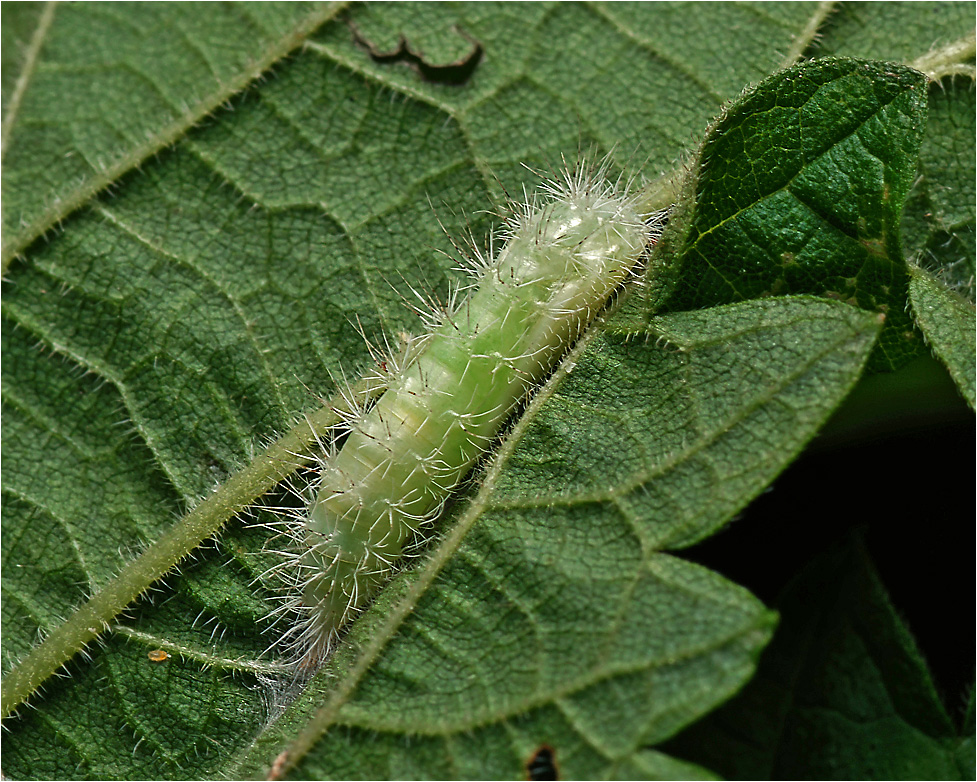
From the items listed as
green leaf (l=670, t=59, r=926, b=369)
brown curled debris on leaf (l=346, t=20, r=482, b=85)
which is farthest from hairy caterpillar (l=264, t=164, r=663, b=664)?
brown curled debris on leaf (l=346, t=20, r=482, b=85)

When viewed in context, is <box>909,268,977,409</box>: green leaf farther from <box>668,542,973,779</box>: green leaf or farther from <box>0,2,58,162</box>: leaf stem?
<box>0,2,58,162</box>: leaf stem

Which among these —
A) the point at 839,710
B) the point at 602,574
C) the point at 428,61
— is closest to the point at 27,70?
the point at 428,61

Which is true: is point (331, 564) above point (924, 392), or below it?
below

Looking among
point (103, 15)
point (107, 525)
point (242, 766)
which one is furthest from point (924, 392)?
point (103, 15)

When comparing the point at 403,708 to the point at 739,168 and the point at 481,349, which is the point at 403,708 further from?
the point at 739,168

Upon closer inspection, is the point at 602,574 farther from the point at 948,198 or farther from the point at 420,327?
the point at 948,198

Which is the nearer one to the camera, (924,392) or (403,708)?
(403,708)

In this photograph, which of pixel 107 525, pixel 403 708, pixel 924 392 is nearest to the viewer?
pixel 403 708
